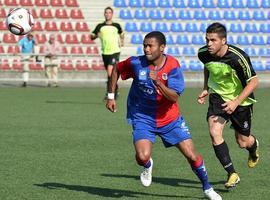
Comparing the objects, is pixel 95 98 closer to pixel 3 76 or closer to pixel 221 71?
pixel 3 76

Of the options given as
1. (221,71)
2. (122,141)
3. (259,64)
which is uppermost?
(221,71)

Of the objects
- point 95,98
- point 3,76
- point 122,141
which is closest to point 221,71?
point 122,141

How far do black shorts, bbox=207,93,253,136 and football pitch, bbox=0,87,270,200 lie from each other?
0.64 m

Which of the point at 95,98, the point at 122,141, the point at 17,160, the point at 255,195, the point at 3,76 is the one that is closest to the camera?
the point at 255,195

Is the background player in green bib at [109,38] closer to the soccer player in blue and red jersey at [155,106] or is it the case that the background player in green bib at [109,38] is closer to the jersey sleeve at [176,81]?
the soccer player in blue and red jersey at [155,106]

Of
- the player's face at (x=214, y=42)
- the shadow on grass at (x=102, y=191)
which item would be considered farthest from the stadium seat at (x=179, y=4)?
the shadow on grass at (x=102, y=191)

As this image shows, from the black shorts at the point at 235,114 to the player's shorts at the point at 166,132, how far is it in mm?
791

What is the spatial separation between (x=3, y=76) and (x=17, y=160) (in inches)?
671

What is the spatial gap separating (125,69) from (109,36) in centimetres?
1015

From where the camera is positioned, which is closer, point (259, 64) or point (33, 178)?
point (33, 178)

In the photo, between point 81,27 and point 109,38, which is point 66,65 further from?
point 109,38

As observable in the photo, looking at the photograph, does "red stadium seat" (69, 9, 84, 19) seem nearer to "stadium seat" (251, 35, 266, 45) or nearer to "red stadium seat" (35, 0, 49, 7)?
"red stadium seat" (35, 0, 49, 7)

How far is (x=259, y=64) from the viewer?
27.3 metres

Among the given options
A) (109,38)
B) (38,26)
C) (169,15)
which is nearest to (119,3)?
(169,15)
